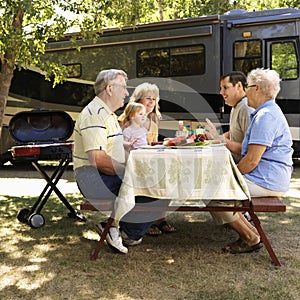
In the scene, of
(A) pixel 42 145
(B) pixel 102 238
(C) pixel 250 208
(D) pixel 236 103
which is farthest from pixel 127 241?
(D) pixel 236 103

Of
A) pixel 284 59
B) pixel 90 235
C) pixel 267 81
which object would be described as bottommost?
pixel 90 235

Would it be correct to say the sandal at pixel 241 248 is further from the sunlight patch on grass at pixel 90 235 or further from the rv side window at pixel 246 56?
the rv side window at pixel 246 56

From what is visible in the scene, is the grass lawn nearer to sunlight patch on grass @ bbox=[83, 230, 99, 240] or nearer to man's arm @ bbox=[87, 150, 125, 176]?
sunlight patch on grass @ bbox=[83, 230, 99, 240]

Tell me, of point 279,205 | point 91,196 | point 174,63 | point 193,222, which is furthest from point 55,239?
point 174,63

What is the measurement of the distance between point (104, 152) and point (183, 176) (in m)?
0.60

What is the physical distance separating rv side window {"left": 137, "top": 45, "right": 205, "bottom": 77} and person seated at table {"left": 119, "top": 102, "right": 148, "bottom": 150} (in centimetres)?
396

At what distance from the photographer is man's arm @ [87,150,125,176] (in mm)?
3045

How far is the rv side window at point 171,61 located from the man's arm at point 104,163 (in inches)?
194

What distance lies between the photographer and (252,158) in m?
2.96

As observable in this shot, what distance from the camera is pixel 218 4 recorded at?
570 inches

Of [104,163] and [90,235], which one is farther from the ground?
[104,163]

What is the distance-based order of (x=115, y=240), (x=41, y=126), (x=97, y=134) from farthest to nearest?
(x=41, y=126) → (x=115, y=240) → (x=97, y=134)

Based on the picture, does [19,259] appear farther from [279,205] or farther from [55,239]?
[279,205]

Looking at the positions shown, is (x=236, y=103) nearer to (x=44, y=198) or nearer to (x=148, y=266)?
(x=148, y=266)
